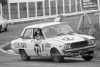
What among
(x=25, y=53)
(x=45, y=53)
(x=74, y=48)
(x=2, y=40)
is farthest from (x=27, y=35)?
(x=2, y=40)

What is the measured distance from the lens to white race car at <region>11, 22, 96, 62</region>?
1413 cm

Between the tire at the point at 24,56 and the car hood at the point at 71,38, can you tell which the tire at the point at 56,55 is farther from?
the tire at the point at 24,56

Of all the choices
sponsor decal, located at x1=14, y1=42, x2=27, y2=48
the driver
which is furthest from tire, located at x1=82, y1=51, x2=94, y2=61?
sponsor decal, located at x1=14, y1=42, x2=27, y2=48

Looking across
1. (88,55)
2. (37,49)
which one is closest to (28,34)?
(37,49)

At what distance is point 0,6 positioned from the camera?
4656 centimetres

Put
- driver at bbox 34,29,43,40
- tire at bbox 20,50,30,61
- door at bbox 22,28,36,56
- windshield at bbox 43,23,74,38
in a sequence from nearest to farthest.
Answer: windshield at bbox 43,23,74,38, driver at bbox 34,29,43,40, door at bbox 22,28,36,56, tire at bbox 20,50,30,61

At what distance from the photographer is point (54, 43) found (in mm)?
14406

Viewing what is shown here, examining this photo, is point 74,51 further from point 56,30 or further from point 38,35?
point 38,35

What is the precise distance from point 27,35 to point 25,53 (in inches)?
29.9

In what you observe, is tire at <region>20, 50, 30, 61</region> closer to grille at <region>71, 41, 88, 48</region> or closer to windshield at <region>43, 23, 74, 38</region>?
windshield at <region>43, 23, 74, 38</region>

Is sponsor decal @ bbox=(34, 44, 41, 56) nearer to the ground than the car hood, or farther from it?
nearer to the ground

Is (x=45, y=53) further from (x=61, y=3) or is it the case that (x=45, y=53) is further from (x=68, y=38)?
(x=61, y=3)

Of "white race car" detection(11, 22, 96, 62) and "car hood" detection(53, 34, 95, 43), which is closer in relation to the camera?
"white race car" detection(11, 22, 96, 62)

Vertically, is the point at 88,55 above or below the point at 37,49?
below
